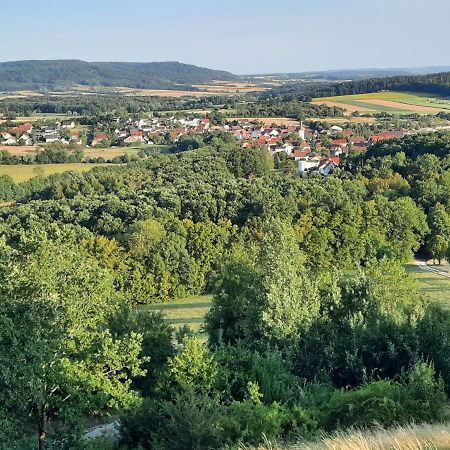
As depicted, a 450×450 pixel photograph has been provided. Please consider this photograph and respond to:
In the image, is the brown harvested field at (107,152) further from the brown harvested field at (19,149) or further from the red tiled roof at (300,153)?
the red tiled roof at (300,153)

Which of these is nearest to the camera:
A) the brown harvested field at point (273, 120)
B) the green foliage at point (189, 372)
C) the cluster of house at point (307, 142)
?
the green foliage at point (189, 372)

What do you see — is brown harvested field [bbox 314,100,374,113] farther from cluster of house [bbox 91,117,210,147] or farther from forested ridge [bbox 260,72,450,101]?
cluster of house [bbox 91,117,210,147]

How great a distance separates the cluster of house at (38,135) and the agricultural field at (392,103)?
2006 inches

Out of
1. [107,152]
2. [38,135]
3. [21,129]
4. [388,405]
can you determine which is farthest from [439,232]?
[21,129]

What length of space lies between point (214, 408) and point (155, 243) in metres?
24.6

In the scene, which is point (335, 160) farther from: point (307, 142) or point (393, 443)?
point (393, 443)

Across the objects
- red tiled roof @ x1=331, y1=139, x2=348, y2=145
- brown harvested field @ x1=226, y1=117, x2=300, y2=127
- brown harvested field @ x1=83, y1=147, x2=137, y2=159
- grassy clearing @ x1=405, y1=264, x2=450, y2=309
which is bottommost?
grassy clearing @ x1=405, y1=264, x2=450, y2=309

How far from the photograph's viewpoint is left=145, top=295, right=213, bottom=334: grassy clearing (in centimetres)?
3020

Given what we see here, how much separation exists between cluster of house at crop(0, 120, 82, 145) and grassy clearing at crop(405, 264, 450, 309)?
2585 inches

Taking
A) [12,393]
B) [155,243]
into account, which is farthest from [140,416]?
[155,243]

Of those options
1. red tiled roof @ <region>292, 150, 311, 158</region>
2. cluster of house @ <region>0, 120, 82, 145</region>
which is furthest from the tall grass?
cluster of house @ <region>0, 120, 82, 145</region>

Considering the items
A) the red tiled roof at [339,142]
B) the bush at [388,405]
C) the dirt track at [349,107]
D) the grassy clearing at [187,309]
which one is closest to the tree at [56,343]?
the bush at [388,405]

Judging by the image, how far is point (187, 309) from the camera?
33469 mm

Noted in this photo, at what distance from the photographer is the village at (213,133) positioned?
8250 cm
